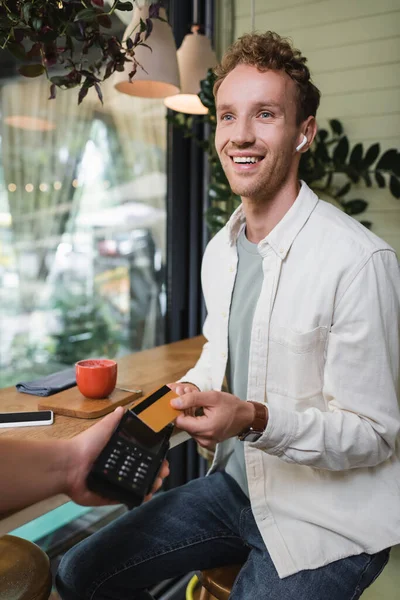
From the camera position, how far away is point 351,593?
113 centimetres

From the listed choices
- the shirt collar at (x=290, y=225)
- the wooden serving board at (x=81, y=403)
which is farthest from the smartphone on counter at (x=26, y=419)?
the shirt collar at (x=290, y=225)

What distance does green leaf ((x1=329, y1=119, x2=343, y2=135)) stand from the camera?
2.58 m

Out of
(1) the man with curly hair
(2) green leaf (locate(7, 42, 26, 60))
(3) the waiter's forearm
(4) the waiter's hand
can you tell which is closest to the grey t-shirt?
(1) the man with curly hair

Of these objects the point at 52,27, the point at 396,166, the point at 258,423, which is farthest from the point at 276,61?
the point at 396,166

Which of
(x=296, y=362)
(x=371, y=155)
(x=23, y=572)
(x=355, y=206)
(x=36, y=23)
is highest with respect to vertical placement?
(x=36, y=23)

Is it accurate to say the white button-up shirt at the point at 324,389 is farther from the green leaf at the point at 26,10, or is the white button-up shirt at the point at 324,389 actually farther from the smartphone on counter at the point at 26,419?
the green leaf at the point at 26,10

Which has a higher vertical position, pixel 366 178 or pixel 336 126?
pixel 336 126

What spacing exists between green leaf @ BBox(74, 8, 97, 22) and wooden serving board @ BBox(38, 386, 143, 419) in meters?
0.85

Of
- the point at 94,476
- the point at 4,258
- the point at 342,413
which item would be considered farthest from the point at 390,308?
the point at 4,258

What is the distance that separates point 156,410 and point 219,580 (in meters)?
0.55

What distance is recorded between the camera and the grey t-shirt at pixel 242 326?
1.43 m

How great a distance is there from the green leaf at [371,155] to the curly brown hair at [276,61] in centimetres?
98

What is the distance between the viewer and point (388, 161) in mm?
2414

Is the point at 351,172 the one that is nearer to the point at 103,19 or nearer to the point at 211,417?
the point at 103,19
